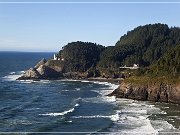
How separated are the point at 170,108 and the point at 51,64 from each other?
221 ft

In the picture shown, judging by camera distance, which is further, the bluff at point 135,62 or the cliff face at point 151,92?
the bluff at point 135,62

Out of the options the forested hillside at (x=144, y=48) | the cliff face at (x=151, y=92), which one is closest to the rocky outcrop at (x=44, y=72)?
the forested hillside at (x=144, y=48)

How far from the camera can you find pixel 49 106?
6397cm


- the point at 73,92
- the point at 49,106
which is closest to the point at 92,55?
the point at 73,92

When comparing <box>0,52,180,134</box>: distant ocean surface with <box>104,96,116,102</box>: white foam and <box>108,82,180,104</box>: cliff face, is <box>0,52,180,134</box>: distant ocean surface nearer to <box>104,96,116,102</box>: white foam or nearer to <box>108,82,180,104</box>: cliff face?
<box>104,96,116,102</box>: white foam

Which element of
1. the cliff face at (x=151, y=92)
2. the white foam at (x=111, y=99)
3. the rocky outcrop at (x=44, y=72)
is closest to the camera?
the cliff face at (x=151, y=92)

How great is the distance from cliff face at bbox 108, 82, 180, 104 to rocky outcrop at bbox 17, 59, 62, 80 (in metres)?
41.5

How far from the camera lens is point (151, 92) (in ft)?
236

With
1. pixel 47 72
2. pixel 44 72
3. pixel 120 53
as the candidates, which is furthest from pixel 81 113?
pixel 120 53

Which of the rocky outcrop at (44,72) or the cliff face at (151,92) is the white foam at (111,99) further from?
the rocky outcrop at (44,72)

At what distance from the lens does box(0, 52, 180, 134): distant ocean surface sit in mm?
47781

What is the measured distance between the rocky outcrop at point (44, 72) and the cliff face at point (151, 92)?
136 feet

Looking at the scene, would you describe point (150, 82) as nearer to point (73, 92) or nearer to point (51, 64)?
point (73, 92)

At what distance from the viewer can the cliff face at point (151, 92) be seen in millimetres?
68312
